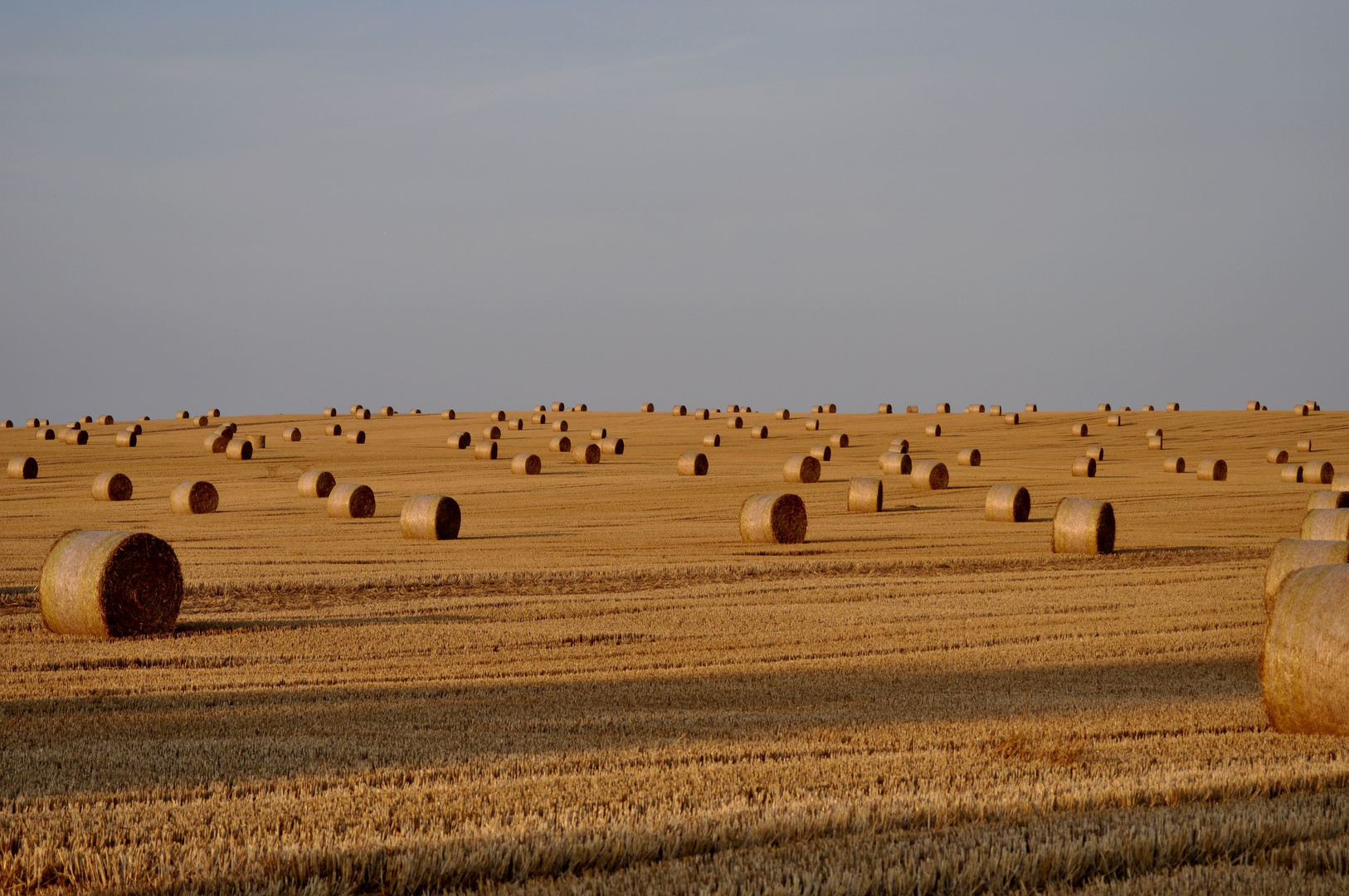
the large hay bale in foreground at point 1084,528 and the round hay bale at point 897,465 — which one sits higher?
the round hay bale at point 897,465

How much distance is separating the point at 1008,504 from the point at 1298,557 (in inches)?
557

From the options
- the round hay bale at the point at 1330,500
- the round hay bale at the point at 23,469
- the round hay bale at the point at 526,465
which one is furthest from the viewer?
the round hay bale at the point at 526,465

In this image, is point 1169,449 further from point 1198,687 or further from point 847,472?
point 1198,687

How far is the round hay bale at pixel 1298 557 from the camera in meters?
14.3

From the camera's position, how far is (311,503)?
3353 cm

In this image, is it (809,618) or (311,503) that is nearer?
(809,618)

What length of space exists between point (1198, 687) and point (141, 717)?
7.92 m

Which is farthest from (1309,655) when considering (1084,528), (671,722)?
(1084,528)

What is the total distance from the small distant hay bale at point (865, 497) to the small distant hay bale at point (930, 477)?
568 centimetres

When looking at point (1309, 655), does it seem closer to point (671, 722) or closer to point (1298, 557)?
point (671, 722)

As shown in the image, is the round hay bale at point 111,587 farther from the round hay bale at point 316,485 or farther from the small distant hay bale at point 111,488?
the small distant hay bale at point 111,488

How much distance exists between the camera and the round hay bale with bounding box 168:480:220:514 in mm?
30984

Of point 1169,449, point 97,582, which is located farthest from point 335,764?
point 1169,449

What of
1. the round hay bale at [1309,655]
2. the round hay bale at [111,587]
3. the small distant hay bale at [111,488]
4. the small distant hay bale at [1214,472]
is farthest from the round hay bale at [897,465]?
the round hay bale at [1309,655]
